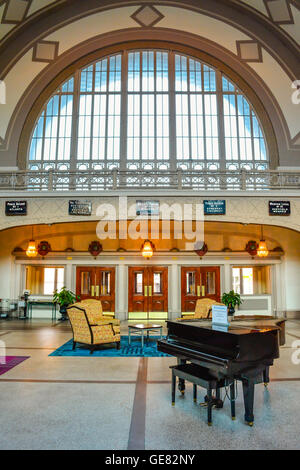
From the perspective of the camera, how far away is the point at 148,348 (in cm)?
753

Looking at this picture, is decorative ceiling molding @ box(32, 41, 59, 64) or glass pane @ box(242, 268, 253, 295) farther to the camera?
glass pane @ box(242, 268, 253, 295)

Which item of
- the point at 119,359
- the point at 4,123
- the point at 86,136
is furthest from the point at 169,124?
the point at 119,359

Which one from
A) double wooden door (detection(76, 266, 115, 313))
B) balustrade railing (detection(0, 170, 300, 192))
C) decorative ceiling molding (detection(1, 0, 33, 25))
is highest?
decorative ceiling molding (detection(1, 0, 33, 25))

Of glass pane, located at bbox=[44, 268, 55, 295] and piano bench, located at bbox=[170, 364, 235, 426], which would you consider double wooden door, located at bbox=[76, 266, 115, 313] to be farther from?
piano bench, located at bbox=[170, 364, 235, 426]

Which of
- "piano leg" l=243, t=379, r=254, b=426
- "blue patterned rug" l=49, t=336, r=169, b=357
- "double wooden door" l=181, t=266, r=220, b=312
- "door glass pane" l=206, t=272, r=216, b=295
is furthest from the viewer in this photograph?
"door glass pane" l=206, t=272, r=216, b=295

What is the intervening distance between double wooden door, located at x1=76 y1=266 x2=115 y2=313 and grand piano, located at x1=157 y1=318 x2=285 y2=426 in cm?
835

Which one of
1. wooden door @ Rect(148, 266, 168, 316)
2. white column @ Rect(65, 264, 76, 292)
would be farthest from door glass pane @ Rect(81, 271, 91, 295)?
wooden door @ Rect(148, 266, 168, 316)

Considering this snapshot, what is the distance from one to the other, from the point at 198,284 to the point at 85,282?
4.52 m

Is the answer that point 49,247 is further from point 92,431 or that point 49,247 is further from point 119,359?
point 92,431

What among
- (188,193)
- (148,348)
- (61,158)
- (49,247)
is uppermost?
(61,158)

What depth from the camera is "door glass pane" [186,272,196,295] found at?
12.6 metres

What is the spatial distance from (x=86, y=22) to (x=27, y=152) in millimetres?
5415

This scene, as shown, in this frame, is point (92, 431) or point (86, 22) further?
point (86, 22)

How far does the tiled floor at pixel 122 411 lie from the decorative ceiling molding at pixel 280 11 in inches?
459
